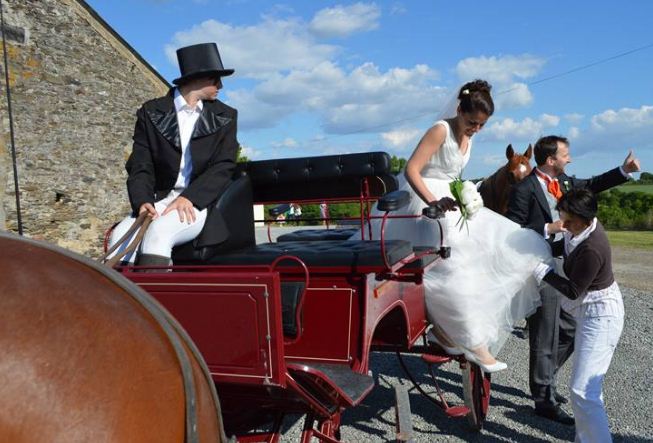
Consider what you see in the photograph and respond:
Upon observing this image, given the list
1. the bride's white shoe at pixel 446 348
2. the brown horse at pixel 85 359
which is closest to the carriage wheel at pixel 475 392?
the bride's white shoe at pixel 446 348

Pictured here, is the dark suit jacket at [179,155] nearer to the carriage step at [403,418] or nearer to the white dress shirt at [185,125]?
the white dress shirt at [185,125]

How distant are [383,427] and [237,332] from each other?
7.35ft

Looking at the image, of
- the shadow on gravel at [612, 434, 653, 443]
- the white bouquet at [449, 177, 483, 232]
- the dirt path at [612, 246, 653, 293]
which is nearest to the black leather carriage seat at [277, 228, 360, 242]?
the white bouquet at [449, 177, 483, 232]

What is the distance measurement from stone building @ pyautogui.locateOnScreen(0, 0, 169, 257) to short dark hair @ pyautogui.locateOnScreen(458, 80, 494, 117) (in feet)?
29.9

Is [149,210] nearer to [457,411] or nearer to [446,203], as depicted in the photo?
[446,203]

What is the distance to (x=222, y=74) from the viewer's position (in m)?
2.85

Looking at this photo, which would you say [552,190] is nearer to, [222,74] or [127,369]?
[222,74]

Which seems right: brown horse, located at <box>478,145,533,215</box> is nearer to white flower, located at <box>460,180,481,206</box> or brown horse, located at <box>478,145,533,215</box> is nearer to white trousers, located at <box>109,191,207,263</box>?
white flower, located at <box>460,180,481,206</box>

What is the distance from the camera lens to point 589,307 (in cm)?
317

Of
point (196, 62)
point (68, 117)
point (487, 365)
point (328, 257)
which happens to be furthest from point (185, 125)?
point (68, 117)

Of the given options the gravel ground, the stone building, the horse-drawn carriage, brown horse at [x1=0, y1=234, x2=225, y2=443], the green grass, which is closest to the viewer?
brown horse at [x1=0, y1=234, x2=225, y2=443]

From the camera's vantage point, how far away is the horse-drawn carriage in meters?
2.14

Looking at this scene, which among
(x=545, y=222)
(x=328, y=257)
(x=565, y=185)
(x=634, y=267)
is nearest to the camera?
(x=328, y=257)

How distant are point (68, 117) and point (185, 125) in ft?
32.6
